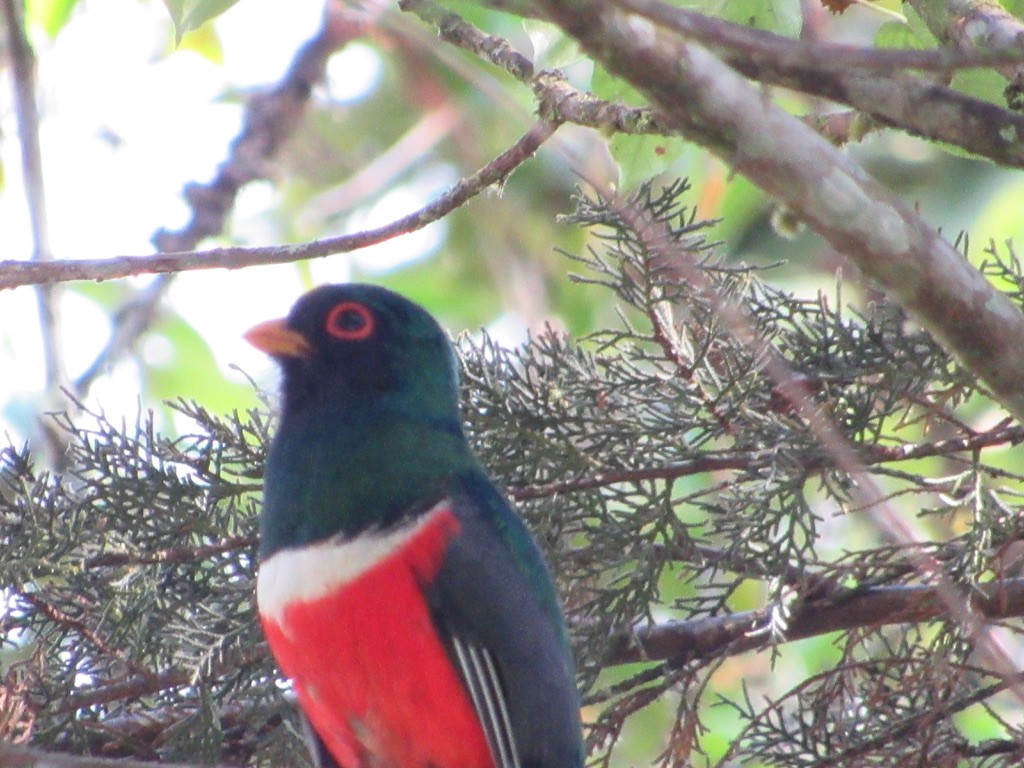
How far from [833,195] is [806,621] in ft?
4.06

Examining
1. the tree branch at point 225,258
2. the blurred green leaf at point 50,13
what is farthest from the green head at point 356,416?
the blurred green leaf at point 50,13

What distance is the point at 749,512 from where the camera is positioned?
301 cm

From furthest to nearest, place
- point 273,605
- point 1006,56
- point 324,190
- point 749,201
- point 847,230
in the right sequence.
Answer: point 324,190 → point 749,201 → point 273,605 → point 847,230 → point 1006,56

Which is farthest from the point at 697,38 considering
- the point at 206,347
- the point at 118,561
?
the point at 206,347

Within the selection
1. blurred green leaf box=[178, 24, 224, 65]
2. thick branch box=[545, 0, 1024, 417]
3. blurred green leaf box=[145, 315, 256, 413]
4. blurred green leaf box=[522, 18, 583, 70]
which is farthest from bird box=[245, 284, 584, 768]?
blurred green leaf box=[145, 315, 256, 413]

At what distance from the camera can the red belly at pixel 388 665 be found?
267 cm

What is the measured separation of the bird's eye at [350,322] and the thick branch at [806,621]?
86 cm

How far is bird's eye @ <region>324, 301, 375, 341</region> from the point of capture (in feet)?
10.5

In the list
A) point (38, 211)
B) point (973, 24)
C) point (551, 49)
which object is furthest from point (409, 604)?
point (38, 211)

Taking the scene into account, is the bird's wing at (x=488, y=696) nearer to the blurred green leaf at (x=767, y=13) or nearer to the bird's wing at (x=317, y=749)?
the bird's wing at (x=317, y=749)

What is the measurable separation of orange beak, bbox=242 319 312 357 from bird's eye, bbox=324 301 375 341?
7 cm

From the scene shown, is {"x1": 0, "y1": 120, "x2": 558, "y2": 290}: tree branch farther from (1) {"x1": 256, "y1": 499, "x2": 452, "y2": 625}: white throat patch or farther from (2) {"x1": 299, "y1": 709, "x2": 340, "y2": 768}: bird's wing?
(2) {"x1": 299, "y1": 709, "x2": 340, "y2": 768}: bird's wing

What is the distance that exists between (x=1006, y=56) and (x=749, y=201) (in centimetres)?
562

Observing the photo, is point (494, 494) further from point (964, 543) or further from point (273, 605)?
point (964, 543)
